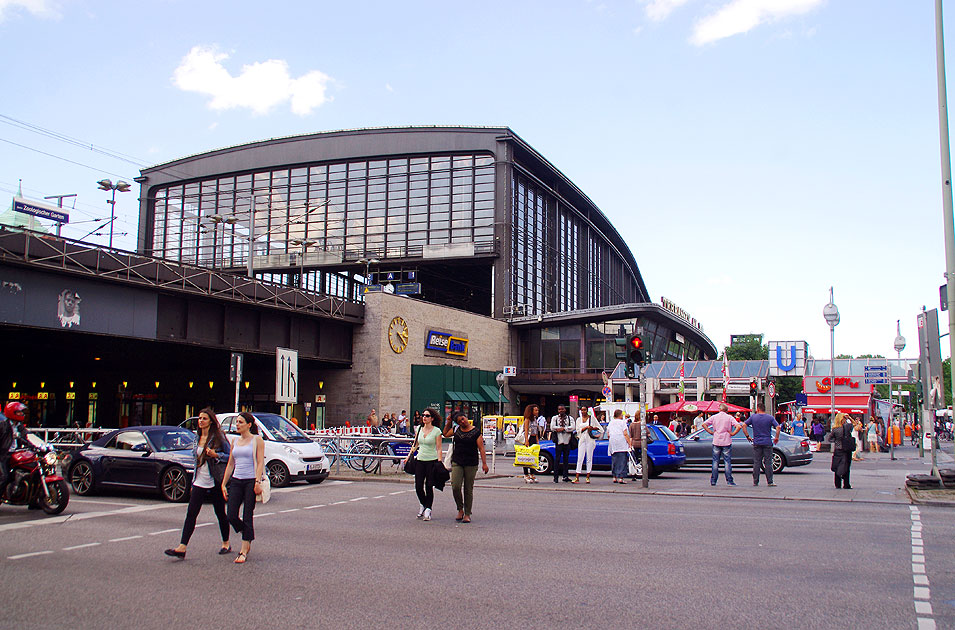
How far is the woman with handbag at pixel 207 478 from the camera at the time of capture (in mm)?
8953

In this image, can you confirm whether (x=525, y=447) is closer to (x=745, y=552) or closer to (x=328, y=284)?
(x=745, y=552)

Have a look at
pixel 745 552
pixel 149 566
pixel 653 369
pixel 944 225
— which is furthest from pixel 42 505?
pixel 653 369

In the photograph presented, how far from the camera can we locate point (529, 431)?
2228cm

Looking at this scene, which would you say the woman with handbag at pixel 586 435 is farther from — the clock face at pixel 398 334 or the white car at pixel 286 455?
the clock face at pixel 398 334

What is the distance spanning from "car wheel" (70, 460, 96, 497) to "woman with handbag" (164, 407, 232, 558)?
8.43m

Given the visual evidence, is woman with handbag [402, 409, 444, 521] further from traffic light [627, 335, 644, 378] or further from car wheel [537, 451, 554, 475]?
car wheel [537, 451, 554, 475]

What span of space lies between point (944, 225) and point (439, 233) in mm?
46352

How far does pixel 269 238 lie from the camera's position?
218 ft

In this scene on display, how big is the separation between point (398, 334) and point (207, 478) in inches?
1426

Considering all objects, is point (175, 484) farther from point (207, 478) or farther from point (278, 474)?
point (207, 478)

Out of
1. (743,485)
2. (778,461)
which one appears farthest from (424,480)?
(778,461)

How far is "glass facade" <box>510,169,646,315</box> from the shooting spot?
62.6 meters

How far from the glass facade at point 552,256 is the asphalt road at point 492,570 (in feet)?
160

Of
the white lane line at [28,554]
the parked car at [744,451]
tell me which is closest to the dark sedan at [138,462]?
the white lane line at [28,554]
